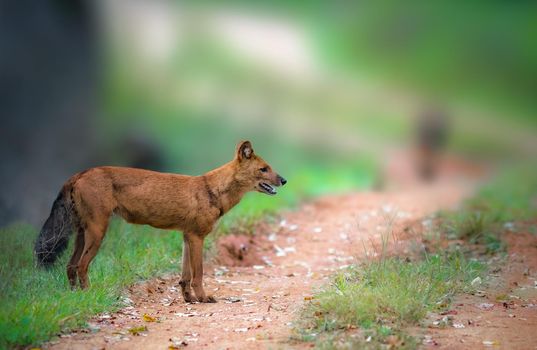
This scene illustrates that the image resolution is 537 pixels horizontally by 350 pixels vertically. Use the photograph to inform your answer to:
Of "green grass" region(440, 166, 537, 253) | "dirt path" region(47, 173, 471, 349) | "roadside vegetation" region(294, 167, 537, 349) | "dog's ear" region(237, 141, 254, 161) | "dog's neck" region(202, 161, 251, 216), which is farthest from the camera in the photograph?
"green grass" region(440, 166, 537, 253)

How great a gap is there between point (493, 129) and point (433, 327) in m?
7.00

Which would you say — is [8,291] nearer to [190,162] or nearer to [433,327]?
[433,327]

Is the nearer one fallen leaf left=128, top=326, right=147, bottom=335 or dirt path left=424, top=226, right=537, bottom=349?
dirt path left=424, top=226, right=537, bottom=349

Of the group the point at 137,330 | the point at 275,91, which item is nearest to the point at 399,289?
the point at 137,330

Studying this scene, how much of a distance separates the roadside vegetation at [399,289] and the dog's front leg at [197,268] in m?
1.22

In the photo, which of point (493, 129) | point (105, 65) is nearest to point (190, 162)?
point (105, 65)

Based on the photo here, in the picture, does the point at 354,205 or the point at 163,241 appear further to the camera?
the point at 354,205

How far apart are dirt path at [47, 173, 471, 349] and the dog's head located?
3.51 feet

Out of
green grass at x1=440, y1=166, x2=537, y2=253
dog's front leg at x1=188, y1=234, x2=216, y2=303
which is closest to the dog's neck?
dog's front leg at x1=188, y1=234, x2=216, y2=303

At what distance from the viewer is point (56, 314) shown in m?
5.61

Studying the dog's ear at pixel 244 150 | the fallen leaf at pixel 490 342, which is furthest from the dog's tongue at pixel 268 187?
the fallen leaf at pixel 490 342

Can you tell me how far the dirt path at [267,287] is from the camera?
5.58m

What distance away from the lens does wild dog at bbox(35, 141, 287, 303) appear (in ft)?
21.8

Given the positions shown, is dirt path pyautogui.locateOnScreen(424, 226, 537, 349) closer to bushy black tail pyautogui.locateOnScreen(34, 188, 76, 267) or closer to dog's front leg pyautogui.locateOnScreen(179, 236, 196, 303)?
dog's front leg pyautogui.locateOnScreen(179, 236, 196, 303)
